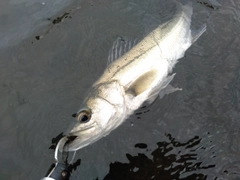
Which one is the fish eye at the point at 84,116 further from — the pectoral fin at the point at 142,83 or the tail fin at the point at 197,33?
the tail fin at the point at 197,33

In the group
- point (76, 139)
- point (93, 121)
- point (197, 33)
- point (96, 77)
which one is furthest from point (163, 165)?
point (197, 33)

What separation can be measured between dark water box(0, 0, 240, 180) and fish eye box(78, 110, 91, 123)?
25.1 inches

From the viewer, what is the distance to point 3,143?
365 centimetres

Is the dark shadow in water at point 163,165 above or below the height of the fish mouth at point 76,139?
below

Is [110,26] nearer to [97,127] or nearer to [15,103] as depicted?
[15,103]

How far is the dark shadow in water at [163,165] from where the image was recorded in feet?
10.5

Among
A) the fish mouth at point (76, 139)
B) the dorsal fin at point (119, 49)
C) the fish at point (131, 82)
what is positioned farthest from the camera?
the dorsal fin at point (119, 49)

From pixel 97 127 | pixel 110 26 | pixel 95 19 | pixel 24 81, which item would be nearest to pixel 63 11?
pixel 95 19

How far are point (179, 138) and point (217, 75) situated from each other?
1152 mm

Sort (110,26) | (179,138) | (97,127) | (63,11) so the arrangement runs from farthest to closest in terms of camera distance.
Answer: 1. (63,11)
2. (110,26)
3. (179,138)
4. (97,127)

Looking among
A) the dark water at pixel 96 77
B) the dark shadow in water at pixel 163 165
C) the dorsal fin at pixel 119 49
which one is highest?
the dorsal fin at pixel 119 49

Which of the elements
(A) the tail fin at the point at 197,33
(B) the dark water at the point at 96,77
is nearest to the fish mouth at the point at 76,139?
(B) the dark water at the point at 96,77

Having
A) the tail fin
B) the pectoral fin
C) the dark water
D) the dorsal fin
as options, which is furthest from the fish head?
the tail fin

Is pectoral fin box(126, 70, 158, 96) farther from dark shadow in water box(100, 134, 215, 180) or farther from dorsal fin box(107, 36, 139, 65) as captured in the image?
dark shadow in water box(100, 134, 215, 180)
